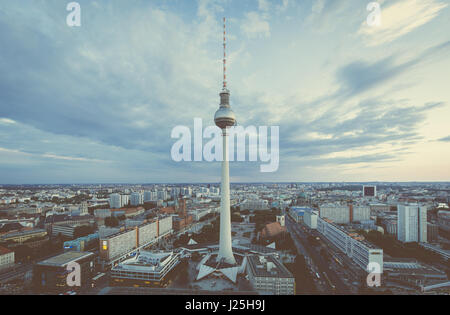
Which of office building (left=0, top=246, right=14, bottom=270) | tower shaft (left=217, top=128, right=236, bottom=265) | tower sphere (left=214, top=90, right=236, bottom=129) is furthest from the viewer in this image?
tower sphere (left=214, top=90, right=236, bottom=129)

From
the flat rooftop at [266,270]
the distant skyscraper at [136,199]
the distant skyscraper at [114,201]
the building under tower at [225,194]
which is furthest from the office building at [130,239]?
the distant skyscraper at [136,199]

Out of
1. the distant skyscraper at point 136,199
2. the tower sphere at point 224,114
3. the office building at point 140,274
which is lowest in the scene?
the distant skyscraper at point 136,199

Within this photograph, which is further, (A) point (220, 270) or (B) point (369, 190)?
(B) point (369, 190)

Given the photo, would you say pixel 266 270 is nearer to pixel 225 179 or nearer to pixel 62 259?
pixel 225 179

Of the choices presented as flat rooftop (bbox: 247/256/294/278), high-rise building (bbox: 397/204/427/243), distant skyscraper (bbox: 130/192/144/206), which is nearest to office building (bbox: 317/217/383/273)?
flat rooftop (bbox: 247/256/294/278)

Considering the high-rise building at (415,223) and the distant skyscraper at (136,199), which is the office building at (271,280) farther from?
the distant skyscraper at (136,199)

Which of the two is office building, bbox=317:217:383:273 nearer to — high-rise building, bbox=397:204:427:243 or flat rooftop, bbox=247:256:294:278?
flat rooftop, bbox=247:256:294:278

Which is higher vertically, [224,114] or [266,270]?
[224,114]

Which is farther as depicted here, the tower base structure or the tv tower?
the tv tower

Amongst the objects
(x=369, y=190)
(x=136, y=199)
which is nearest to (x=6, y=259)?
(x=136, y=199)

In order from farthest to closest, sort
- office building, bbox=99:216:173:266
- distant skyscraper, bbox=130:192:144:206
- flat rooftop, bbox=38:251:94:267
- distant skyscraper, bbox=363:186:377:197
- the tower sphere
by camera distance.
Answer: distant skyscraper, bbox=363:186:377:197 < distant skyscraper, bbox=130:192:144:206 < office building, bbox=99:216:173:266 < the tower sphere < flat rooftop, bbox=38:251:94:267
